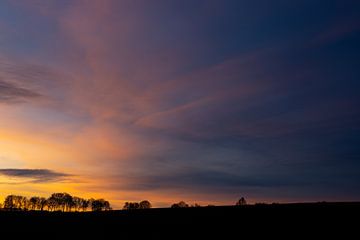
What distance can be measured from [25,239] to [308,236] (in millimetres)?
18413

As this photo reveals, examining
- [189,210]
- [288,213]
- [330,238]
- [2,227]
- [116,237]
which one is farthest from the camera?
[189,210]

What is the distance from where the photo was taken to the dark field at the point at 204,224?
2350 cm

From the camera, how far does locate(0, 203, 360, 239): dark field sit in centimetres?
2350

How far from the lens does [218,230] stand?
25.7 meters

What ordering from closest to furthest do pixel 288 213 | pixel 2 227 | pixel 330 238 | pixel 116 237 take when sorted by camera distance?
1. pixel 330 238
2. pixel 116 237
3. pixel 288 213
4. pixel 2 227

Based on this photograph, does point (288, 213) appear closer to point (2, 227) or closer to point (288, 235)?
point (288, 235)

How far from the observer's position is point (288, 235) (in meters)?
22.1

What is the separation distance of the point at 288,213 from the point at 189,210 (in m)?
10.1

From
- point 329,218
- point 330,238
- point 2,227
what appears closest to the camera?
point 330,238

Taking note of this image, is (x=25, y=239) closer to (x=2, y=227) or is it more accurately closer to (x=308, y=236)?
(x=2, y=227)

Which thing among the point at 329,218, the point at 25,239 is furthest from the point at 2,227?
A: the point at 329,218

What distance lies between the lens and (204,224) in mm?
28031

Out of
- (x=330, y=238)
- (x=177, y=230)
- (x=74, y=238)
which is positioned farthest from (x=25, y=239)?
(x=330, y=238)

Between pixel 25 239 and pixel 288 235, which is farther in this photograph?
pixel 25 239
